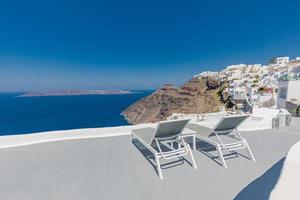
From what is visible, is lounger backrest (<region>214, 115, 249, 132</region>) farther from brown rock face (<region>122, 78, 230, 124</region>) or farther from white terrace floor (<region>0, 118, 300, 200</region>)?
brown rock face (<region>122, 78, 230, 124</region>)

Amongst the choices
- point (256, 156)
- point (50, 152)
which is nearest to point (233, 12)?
point (256, 156)

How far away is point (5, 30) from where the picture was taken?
67.5ft

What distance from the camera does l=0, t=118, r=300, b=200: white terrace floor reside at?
1.99 m

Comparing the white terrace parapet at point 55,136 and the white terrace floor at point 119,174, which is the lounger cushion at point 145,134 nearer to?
the white terrace floor at point 119,174

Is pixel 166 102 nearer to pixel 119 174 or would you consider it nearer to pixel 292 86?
pixel 292 86

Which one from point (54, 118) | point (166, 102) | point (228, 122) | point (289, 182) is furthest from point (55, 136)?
point (166, 102)

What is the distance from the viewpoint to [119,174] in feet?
8.06

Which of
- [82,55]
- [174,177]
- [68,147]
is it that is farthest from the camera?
[82,55]

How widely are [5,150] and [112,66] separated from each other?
127ft

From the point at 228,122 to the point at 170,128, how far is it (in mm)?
1108

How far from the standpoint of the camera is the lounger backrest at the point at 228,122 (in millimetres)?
2938

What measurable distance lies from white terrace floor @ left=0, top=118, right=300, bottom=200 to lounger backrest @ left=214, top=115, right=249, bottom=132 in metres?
0.51

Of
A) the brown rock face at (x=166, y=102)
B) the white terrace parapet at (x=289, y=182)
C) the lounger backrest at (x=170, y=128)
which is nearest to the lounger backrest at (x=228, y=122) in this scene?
the lounger backrest at (x=170, y=128)

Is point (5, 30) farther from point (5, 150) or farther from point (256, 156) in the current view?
point (256, 156)
